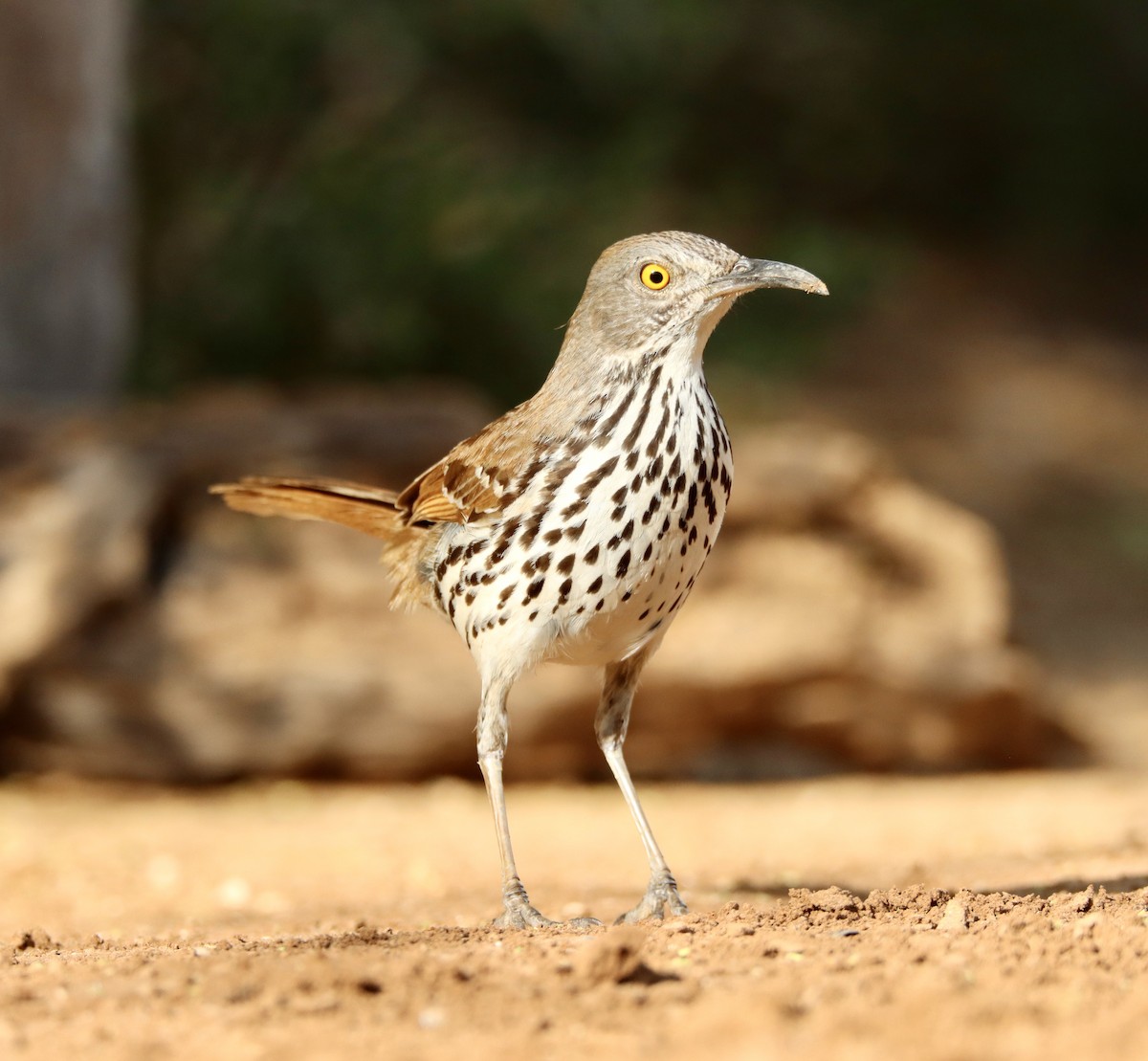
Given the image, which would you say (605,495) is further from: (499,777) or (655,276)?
(499,777)

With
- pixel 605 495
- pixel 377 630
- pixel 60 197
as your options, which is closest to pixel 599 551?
pixel 605 495

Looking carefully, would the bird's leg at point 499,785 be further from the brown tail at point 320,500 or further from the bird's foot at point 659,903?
the brown tail at point 320,500

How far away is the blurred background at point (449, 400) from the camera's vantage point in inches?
309

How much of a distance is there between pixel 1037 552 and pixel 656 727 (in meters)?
7.32

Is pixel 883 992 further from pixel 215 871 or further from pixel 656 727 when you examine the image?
pixel 656 727

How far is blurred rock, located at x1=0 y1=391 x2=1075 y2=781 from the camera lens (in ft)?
24.9

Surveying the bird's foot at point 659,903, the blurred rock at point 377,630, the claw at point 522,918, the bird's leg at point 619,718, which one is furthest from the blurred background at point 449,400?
the claw at point 522,918

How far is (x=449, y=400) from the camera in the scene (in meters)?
8.41

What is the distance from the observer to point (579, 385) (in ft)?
13.9

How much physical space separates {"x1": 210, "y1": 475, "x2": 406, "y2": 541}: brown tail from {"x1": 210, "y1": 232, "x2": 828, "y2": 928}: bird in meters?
0.45

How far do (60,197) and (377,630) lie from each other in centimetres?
313

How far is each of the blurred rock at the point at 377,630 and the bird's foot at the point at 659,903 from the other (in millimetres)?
3659

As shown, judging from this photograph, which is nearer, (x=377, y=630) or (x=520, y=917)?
(x=520, y=917)

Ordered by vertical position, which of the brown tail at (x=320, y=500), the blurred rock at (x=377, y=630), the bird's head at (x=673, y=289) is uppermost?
the bird's head at (x=673, y=289)
